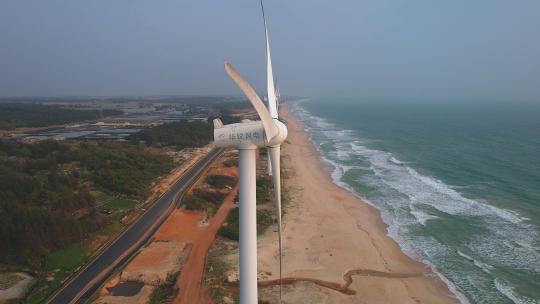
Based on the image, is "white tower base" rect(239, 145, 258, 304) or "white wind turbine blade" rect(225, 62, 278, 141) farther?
"white tower base" rect(239, 145, 258, 304)

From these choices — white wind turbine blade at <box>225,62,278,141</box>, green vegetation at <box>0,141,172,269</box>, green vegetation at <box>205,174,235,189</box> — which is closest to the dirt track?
green vegetation at <box>0,141,172,269</box>

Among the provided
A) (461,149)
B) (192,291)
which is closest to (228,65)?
(192,291)

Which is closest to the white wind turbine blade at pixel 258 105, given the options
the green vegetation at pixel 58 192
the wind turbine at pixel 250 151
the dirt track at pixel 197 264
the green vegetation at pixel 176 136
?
the wind turbine at pixel 250 151

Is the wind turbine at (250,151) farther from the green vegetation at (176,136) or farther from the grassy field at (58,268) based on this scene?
the green vegetation at (176,136)

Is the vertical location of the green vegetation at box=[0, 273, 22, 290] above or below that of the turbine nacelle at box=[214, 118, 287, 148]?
below

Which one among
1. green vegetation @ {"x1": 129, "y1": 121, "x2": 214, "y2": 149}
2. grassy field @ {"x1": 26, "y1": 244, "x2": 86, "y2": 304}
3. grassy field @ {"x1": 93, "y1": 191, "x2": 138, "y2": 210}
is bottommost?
grassy field @ {"x1": 26, "y1": 244, "x2": 86, "y2": 304}

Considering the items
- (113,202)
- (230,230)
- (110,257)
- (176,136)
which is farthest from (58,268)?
(176,136)

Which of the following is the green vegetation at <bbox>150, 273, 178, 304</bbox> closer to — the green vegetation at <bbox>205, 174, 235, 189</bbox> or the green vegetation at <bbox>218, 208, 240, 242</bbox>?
the green vegetation at <bbox>218, 208, 240, 242</bbox>

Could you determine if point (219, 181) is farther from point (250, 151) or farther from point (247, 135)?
point (247, 135)

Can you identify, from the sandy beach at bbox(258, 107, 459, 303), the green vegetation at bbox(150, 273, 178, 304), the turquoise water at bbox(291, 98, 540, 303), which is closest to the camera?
the green vegetation at bbox(150, 273, 178, 304)
